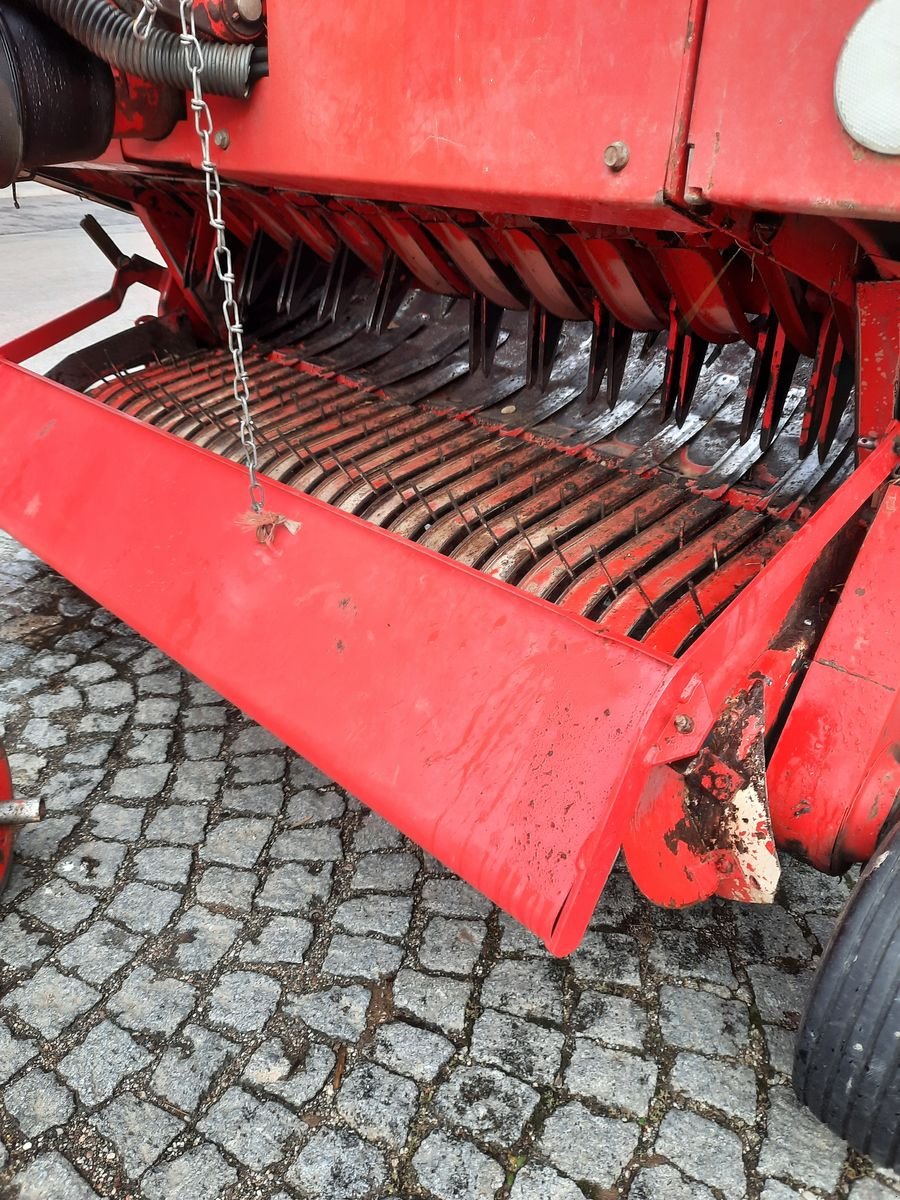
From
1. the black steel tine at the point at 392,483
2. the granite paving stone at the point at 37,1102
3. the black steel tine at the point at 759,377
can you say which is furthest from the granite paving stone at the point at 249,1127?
the black steel tine at the point at 759,377

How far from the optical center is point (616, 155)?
1277mm

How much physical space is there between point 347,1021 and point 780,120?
1650mm

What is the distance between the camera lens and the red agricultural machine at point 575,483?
1.27 meters

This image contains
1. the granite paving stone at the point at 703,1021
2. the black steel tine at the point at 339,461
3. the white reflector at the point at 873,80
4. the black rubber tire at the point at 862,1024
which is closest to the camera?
the white reflector at the point at 873,80

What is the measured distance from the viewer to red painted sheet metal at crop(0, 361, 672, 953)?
1.46 m

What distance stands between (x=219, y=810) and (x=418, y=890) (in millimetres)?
574

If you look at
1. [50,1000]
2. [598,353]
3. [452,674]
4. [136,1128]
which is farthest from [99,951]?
[598,353]

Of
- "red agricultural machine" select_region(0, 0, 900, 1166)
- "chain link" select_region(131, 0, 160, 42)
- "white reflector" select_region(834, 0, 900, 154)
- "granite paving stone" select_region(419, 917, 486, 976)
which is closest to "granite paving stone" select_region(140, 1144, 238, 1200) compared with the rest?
"granite paving stone" select_region(419, 917, 486, 976)

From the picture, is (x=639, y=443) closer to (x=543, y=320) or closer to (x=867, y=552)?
(x=543, y=320)

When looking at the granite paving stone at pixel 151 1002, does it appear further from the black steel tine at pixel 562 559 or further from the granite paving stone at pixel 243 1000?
the black steel tine at pixel 562 559

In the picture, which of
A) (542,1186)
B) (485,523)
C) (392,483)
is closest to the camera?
(542,1186)

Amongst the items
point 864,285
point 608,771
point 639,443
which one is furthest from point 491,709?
point 639,443

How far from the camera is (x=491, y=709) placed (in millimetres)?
1615

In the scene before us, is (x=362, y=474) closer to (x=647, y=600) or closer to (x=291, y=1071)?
(x=647, y=600)
